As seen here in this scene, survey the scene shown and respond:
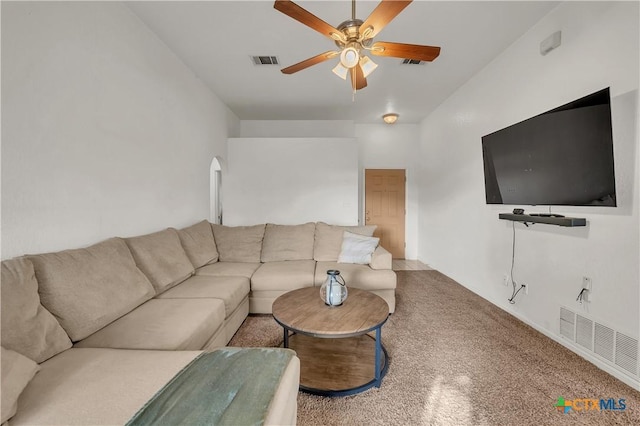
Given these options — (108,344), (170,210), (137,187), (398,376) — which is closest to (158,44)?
(137,187)

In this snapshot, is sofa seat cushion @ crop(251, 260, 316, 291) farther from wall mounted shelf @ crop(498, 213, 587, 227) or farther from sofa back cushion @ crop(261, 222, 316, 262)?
wall mounted shelf @ crop(498, 213, 587, 227)

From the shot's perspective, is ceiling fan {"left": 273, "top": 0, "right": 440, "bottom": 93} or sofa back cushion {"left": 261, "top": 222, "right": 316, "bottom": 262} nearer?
ceiling fan {"left": 273, "top": 0, "right": 440, "bottom": 93}

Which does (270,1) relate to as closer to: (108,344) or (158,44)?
(158,44)

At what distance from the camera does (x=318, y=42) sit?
8.67ft

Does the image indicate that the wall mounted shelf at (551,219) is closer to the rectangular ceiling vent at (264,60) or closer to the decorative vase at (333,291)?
the decorative vase at (333,291)

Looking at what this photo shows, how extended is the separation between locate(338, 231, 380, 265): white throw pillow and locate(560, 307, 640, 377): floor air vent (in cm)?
171

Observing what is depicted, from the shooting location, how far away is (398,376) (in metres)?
1.80

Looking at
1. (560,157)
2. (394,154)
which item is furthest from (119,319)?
(394,154)

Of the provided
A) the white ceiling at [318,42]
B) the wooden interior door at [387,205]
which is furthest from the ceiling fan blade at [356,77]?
the wooden interior door at [387,205]

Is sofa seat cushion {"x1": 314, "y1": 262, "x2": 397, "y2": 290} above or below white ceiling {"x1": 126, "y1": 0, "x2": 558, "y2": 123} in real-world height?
below

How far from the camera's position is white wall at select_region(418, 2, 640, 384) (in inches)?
67.4

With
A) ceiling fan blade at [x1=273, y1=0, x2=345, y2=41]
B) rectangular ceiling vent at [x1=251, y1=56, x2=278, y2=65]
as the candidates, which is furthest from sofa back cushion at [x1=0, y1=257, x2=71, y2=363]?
rectangular ceiling vent at [x1=251, y1=56, x2=278, y2=65]

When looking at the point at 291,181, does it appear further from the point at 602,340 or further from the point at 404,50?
the point at 602,340

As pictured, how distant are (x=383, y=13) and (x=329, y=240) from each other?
2401mm
